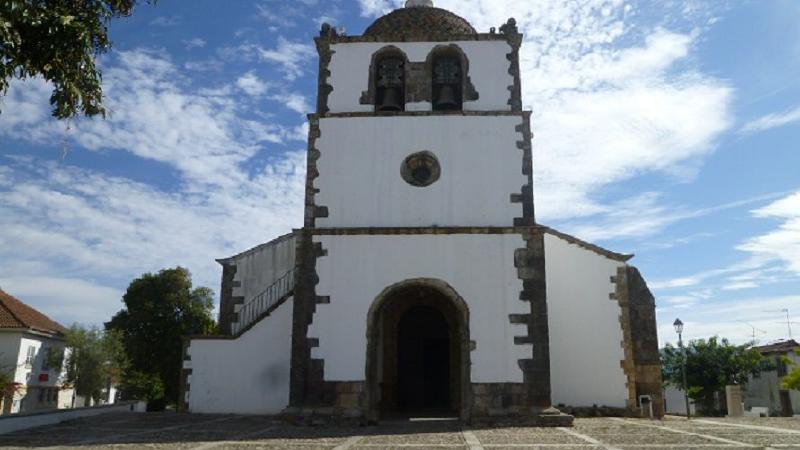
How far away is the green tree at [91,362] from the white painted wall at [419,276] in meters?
21.1

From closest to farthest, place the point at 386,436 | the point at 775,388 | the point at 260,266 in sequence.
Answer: the point at 386,436 < the point at 260,266 < the point at 775,388

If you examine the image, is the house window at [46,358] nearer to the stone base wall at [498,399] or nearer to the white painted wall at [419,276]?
the white painted wall at [419,276]

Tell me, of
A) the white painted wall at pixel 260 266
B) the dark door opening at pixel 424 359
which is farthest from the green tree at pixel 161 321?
the dark door opening at pixel 424 359

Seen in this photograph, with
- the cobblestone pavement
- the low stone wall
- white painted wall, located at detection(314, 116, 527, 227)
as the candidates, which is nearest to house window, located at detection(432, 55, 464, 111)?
white painted wall, located at detection(314, 116, 527, 227)

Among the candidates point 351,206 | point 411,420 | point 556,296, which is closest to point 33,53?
point 351,206

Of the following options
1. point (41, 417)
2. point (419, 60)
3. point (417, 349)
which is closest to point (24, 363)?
point (41, 417)

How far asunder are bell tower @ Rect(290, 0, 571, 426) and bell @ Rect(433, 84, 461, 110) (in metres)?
0.03

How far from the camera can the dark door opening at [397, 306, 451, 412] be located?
15523 mm

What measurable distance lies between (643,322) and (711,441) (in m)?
7.39

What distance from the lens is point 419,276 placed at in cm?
1311

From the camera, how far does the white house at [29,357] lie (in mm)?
27469

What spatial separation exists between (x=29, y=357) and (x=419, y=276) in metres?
23.8

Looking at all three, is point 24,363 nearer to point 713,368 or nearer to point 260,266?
point 260,266

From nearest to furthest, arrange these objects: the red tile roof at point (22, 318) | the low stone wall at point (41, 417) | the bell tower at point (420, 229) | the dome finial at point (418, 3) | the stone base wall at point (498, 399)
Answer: the low stone wall at point (41, 417) → the stone base wall at point (498, 399) → the bell tower at point (420, 229) → the dome finial at point (418, 3) → the red tile roof at point (22, 318)
